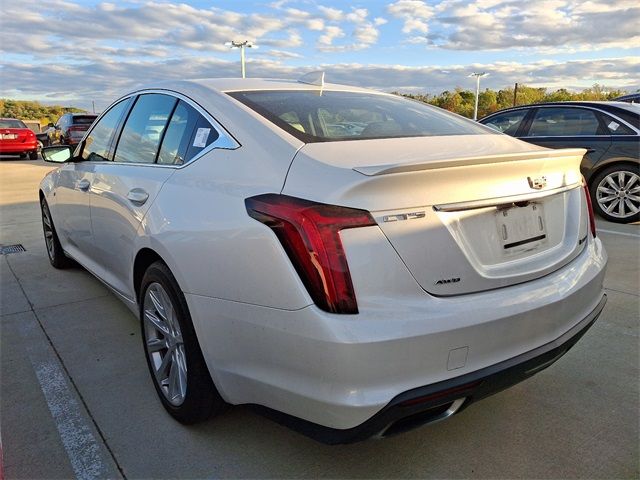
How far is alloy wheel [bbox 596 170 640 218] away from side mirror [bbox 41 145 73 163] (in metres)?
6.42

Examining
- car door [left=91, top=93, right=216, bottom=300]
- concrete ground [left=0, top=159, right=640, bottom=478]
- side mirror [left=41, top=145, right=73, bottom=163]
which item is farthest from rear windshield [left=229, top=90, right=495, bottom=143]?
side mirror [left=41, top=145, right=73, bottom=163]

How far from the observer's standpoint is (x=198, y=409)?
2.34 meters

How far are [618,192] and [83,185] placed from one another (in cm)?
644

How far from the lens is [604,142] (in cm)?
698

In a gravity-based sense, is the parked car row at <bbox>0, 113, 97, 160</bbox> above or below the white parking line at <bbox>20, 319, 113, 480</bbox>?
above

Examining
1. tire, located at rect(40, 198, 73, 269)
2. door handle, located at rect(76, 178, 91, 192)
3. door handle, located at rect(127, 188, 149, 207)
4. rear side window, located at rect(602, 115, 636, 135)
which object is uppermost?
rear side window, located at rect(602, 115, 636, 135)

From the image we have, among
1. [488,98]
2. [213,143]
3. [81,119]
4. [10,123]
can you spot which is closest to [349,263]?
[213,143]

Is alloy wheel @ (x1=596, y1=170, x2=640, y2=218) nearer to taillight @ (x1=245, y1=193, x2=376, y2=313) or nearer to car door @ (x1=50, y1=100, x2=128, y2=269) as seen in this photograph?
car door @ (x1=50, y1=100, x2=128, y2=269)

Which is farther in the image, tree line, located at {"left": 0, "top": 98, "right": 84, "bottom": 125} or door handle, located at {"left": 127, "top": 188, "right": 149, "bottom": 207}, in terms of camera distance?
tree line, located at {"left": 0, "top": 98, "right": 84, "bottom": 125}

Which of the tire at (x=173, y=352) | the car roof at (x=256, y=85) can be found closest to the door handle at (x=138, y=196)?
the tire at (x=173, y=352)

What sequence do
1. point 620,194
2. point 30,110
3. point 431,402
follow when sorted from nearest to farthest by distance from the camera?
1. point 431,402
2. point 620,194
3. point 30,110

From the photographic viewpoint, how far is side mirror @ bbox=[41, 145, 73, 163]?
13.4 feet

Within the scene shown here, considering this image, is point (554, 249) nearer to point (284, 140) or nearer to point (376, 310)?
point (376, 310)

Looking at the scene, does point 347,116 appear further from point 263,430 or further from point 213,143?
point 263,430
